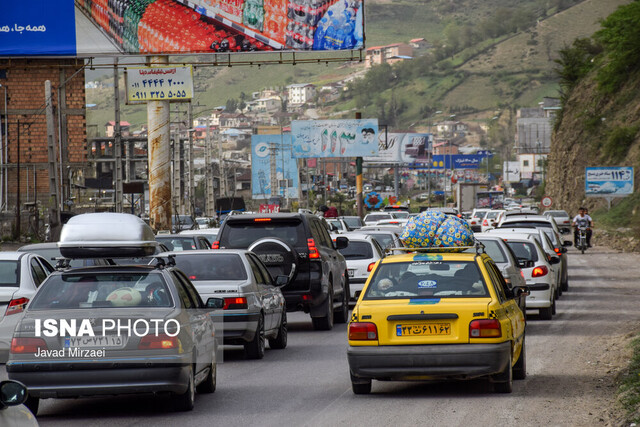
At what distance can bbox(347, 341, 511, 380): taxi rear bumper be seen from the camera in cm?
1073

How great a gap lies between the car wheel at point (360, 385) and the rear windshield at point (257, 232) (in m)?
7.09

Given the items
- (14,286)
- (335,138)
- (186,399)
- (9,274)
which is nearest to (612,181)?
(335,138)

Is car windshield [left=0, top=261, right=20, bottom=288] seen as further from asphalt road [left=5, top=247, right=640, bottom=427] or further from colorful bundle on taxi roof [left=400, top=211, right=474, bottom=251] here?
colorful bundle on taxi roof [left=400, top=211, right=474, bottom=251]

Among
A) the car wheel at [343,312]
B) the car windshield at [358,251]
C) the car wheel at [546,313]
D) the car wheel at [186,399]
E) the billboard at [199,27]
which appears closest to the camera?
the car wheel at [186,399]

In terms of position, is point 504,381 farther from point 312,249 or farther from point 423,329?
point 312,249

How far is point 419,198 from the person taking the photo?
159375mm

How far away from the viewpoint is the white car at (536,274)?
1988cm

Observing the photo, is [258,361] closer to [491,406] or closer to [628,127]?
[491,406]

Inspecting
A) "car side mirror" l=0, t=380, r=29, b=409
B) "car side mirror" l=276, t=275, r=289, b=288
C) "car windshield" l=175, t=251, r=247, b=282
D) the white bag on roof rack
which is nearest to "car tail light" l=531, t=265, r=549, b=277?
"car side mirror" l=276, t=275, r=289, b=288

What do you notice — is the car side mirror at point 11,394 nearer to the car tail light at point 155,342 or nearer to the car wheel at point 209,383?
the car tail light at point 155,342

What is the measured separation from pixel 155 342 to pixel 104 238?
1.95m

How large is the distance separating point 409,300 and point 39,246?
30.7ft

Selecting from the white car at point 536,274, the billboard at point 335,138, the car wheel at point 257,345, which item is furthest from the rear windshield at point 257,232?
the billboard at point 335,138

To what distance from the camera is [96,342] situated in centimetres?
975
